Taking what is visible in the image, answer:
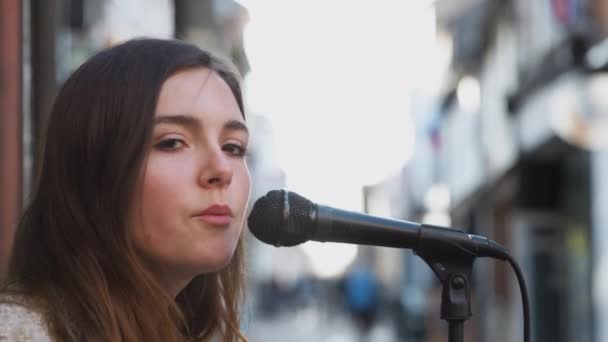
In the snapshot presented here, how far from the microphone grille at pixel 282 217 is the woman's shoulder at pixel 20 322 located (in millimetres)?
519

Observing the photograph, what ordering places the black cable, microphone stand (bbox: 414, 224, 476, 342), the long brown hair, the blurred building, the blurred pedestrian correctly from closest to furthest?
the long brown hair, microphone stand (bbox: 414, 224, 476, 342), the black cable, the blurred building, the blurred pedestrian

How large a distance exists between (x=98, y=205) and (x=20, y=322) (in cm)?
32

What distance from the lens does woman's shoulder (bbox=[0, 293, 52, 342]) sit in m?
1.78

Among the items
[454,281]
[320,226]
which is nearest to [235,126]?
[320,226]

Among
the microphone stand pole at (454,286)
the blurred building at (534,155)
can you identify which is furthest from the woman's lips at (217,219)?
the blurred building at (534,155)

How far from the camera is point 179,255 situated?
2043 mm

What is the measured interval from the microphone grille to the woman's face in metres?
0.04

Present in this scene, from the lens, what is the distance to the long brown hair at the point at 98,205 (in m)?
1.96

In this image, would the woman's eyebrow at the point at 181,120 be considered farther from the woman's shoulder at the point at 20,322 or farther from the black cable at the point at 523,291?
the black cable at the point at 523,291

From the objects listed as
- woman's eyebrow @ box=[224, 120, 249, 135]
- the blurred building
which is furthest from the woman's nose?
the blurred building

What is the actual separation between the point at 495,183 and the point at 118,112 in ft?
53.3

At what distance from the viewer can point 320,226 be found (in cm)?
213

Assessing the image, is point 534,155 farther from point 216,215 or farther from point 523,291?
point 216,215

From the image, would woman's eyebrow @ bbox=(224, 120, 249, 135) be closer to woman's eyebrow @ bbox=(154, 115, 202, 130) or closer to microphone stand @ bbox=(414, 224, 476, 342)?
woman's eyebrow @ bbox=(154, 115, 202, 130)
